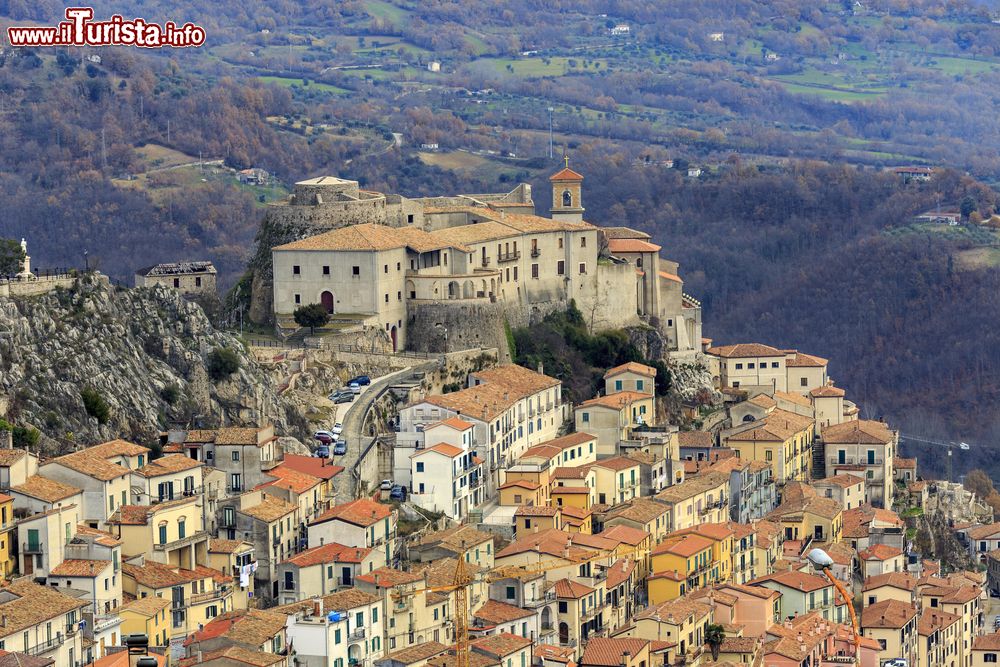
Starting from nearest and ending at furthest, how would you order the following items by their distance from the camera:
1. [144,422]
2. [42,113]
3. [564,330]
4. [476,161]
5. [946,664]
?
[144,422] → [946,664] → [564,330] → [42,113] → [476,161]

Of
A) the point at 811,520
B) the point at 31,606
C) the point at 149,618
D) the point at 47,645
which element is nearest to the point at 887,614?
the point at 811,520

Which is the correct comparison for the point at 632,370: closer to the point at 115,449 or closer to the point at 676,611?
the point at 676,611

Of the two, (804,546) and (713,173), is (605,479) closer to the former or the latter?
(804,546)

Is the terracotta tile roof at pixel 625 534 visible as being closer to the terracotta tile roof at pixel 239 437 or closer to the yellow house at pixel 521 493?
the yellow house at pixel 521 493

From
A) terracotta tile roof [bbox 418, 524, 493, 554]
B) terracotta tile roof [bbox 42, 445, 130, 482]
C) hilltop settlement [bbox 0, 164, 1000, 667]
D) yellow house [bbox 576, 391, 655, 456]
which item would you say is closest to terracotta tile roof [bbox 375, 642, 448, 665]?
hilltop settlement [bbox 0, 164, 1000, 667]

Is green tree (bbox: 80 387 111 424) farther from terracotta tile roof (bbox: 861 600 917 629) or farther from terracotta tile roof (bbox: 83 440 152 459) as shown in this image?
terracotta tile roof (bbox: 861 600 917 629)

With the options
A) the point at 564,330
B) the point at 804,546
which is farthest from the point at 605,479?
the point at 564,330

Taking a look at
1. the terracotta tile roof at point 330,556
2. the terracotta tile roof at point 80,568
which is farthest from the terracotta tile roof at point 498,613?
the terracotta tile roof at point 80,568
